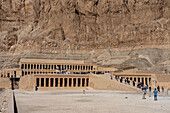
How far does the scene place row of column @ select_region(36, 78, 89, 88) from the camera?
213 ft

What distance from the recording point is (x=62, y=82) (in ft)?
217

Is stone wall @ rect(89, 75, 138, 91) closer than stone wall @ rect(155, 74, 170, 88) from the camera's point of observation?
Yes

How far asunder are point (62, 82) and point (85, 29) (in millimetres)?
83110

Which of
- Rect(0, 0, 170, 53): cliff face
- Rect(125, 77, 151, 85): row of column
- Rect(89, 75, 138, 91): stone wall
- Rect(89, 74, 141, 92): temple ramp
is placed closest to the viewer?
Rect(89, 74, 141, 92): temple ramp

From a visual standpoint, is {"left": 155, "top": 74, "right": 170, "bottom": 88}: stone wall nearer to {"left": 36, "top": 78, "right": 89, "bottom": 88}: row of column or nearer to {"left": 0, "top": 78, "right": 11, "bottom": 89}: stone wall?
{"left": 36, "top": 78, "right": 89, "bottom": 88}: row of column

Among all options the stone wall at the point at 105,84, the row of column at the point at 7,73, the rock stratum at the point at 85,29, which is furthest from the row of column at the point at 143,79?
the row of column at the point at 7,73

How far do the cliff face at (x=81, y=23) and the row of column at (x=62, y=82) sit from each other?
201 ft

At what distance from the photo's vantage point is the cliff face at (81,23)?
132m

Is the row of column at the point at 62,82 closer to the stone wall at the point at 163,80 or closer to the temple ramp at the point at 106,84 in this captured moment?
the temple ramp at the point at 106,84

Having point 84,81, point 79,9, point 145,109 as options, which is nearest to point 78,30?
point 79,9

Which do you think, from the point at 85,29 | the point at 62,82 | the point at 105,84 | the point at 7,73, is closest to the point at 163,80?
the point at 105,84

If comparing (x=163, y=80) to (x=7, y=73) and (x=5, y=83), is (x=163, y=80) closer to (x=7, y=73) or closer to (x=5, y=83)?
(x=5, y=83)

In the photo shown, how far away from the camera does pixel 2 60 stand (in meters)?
122

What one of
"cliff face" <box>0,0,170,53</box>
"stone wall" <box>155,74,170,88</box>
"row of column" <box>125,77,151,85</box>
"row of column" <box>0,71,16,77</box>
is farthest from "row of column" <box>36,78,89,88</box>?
"cliff face" <box>0,0,170,53</box>
